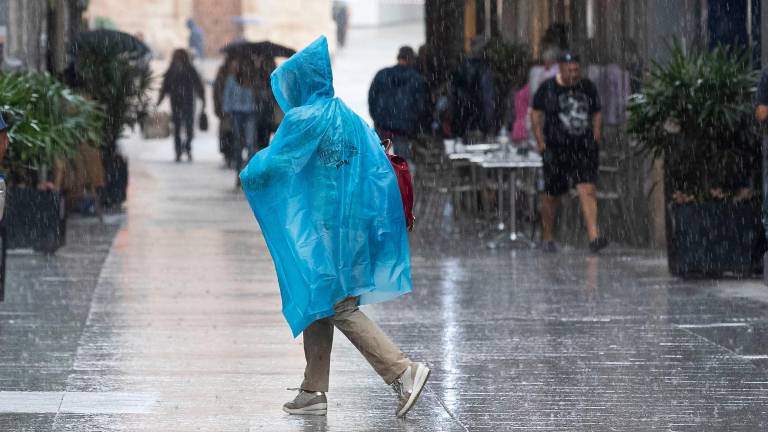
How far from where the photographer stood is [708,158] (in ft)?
44.3

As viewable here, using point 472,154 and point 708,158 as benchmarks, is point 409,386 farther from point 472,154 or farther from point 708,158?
point 472,154

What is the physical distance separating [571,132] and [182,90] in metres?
13.9

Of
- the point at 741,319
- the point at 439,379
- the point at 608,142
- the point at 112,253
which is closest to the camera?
the point at 439,379

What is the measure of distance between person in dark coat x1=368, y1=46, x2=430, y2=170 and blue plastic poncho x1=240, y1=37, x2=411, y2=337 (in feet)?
34.8

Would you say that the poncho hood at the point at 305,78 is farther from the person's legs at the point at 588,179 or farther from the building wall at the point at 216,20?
the building wall at the point at 216,20

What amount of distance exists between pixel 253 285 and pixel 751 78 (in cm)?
405

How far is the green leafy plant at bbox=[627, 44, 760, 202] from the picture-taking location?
1342 cm

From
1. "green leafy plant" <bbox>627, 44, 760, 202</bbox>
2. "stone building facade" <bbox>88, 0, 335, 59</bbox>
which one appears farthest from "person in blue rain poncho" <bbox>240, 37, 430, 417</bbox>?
"stone building facade" <bbox>88, 0, 335, 59</bbox>

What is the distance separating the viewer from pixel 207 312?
11625mm

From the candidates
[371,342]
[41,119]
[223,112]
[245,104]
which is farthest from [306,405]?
[223,112]

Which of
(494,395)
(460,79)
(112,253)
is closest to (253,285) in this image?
(112,253)

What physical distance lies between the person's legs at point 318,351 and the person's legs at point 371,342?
0.44 ft

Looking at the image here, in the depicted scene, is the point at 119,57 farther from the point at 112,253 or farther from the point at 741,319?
the point at 741,319

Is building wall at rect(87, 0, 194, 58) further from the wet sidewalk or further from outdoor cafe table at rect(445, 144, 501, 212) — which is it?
the wet sidewalk
